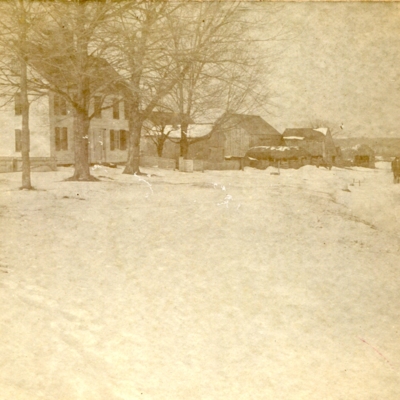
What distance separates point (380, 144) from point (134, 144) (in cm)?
154

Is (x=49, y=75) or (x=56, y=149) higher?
(x=49, y=75)

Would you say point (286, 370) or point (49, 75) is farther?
point (49, 75)

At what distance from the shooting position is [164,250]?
2.68 metres

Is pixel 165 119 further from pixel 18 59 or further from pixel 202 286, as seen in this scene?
pixel 202 286

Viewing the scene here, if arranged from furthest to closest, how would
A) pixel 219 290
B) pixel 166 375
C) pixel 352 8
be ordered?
pixel 352 8, pixel 219 290, pixel 166 375

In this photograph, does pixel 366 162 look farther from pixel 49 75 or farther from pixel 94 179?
pixel 49 75

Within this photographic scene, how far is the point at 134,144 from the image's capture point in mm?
2938

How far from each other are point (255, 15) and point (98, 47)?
3.21 ft

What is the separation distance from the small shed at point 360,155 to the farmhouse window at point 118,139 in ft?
4.49

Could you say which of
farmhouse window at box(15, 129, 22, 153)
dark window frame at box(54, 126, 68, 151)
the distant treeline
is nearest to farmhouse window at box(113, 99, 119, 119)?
dark window frame at box(54, 126, 68, 151)

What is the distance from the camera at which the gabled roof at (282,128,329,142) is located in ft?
9.25

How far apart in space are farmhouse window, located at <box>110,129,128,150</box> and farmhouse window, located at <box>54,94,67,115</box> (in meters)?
0.36

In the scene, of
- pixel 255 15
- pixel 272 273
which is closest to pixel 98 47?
pixel 255 15

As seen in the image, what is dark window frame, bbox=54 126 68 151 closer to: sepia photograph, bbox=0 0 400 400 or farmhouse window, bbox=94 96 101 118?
sepia photograph, bbox=0 0 400 400
